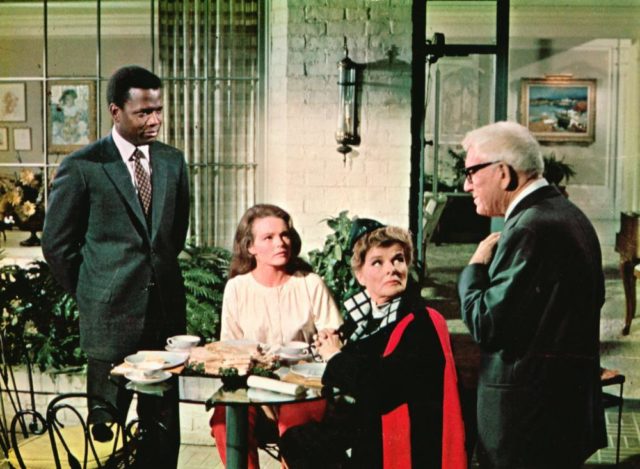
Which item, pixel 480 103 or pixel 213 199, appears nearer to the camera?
pixel 213 199

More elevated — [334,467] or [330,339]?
[330,339]

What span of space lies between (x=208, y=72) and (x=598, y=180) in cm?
949

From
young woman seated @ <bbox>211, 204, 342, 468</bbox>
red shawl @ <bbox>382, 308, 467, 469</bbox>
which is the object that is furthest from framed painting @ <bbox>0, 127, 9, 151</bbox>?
red shawl @ <bbox>382, 308, 467, 469</bbox>

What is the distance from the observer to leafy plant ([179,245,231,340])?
5.71 meters

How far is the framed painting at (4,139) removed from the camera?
11727 mm

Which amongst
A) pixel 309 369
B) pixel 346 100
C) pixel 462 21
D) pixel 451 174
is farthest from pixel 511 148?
pixel 451 174

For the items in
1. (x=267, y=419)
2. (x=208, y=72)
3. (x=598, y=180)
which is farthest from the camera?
(x=598, y=180)

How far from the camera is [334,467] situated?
374 centimetres

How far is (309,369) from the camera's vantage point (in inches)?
137

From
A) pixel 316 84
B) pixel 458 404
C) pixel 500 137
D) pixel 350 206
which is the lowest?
pixel 458 404

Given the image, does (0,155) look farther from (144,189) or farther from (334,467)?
(334,467)

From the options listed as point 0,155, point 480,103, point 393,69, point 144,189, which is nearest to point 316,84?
point 393,69

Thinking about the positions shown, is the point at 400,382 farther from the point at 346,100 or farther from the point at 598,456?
the point at 346,100

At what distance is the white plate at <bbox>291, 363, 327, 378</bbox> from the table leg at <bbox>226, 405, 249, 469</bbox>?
272 millimetres
